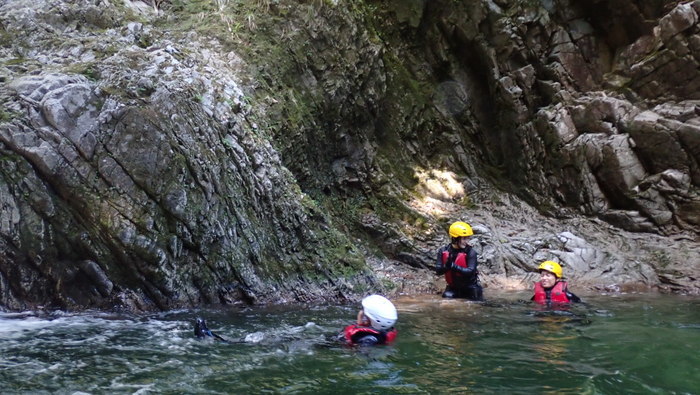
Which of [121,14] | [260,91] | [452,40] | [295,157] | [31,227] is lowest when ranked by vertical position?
[31,227]

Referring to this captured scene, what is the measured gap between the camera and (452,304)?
9.50 metres

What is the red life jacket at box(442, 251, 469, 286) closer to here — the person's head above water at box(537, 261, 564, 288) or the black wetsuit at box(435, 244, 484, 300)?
the black wetsuit at box(435, 244, 484, 300)

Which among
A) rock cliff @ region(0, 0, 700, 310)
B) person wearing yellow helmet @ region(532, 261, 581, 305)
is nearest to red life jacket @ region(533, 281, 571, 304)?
person wearing yellow helmet @ region(532, 261, 581, 305)

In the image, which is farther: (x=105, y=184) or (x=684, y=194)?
(x=684, y=194)

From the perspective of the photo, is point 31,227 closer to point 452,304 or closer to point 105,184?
point 105,184

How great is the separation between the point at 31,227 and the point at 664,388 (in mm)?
7923

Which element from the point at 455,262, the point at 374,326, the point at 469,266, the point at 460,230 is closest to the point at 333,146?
the point at 460,230

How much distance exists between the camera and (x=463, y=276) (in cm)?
994

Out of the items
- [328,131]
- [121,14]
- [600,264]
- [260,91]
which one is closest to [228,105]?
[260,91]

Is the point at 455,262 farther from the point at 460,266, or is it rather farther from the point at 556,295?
the point at 556,295

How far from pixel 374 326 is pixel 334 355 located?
671mm

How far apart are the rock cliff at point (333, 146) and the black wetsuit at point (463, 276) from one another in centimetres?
132

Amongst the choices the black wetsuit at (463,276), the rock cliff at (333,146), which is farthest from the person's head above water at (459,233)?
the rock cliff at (333,146)

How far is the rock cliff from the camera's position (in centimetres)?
771
